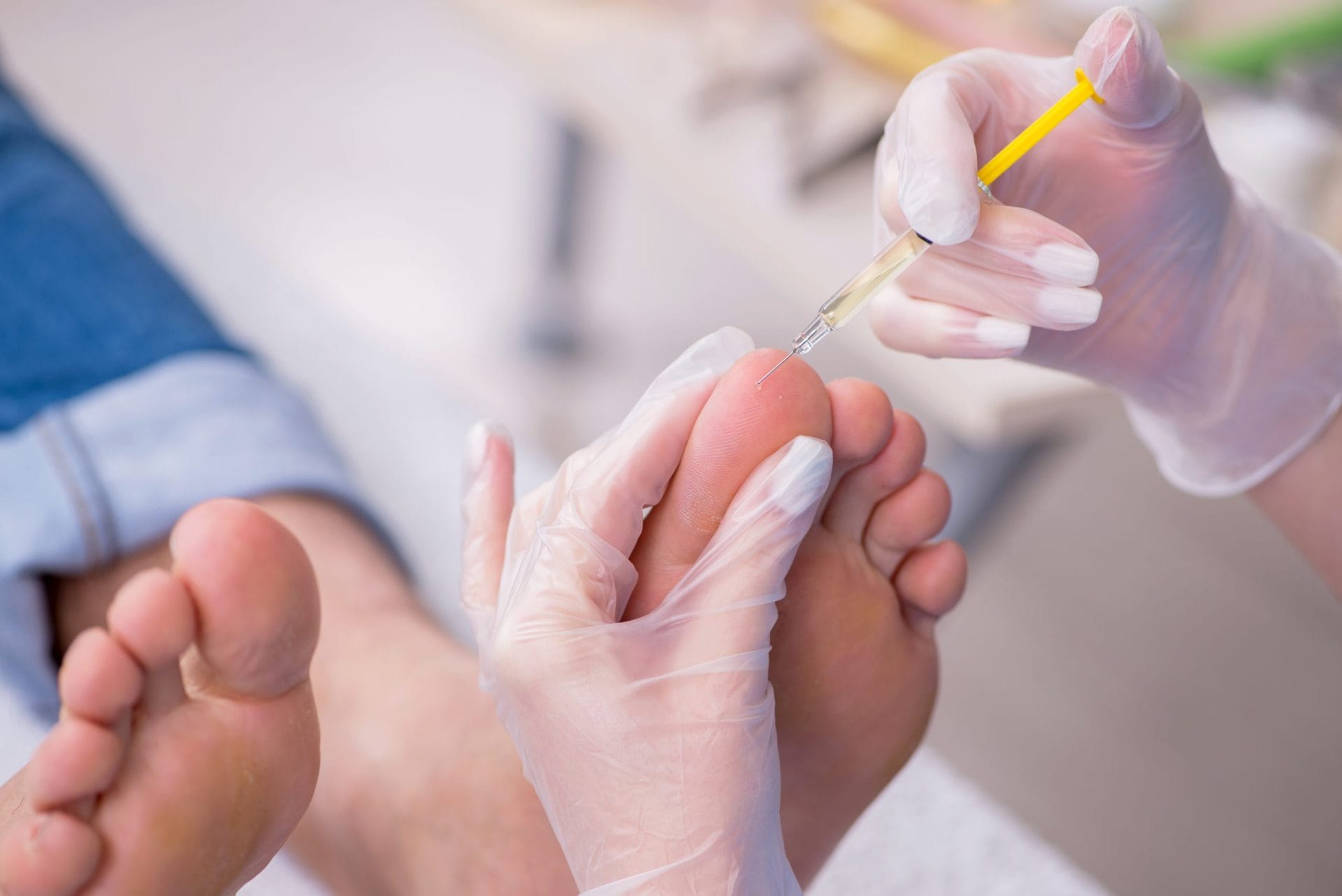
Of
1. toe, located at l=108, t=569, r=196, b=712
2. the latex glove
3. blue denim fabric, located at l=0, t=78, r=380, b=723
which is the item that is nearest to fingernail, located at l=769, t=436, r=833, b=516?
the latex glove

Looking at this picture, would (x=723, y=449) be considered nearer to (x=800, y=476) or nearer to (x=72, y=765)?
(x=800, y=476)

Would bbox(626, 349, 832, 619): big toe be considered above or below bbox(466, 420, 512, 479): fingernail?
above

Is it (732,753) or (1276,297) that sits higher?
(1276,297)

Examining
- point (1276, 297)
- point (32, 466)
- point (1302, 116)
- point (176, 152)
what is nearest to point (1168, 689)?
point (1302, 116)

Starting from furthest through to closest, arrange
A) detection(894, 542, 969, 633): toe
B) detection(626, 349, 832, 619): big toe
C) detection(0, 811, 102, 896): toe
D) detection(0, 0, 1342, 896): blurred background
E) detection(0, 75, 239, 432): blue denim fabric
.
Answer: detection(0, 0, 1342, 896): blurred background < detection(0, 75, 239, 432): blue denim fabric < detection(894, 542, 969, 633): toe < detection(626, 349, 832, 619): big toe < detection(0, 811, 102, 896): toe

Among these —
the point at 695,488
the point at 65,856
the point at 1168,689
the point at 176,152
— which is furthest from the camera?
the point at 176,152

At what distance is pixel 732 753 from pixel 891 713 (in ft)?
0.45

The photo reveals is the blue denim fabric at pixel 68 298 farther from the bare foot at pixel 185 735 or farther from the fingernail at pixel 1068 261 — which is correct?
the fingernail at pixel 1068 261

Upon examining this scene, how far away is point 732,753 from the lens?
1.68ft

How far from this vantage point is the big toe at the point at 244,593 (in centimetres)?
47

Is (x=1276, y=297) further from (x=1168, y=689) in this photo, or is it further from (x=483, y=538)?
(x=1168, y=689)

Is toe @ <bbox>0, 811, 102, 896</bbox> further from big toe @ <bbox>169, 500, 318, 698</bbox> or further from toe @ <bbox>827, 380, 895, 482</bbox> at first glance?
toe @ <bbox>827, 380, 895, 482</bbox>

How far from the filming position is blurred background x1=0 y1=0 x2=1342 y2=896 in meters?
1.02

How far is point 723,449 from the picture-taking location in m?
0.52
